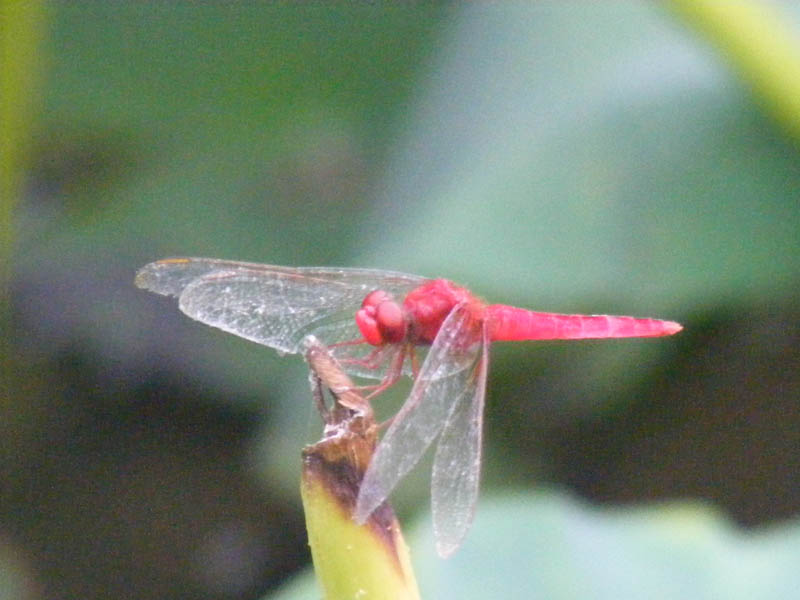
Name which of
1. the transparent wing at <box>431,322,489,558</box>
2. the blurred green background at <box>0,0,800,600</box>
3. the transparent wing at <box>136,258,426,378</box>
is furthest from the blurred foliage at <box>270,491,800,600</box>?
the blurred green background at <box>0,0,800,600</box>

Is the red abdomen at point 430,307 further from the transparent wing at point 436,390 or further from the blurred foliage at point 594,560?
the blurred foliage at point 594,560

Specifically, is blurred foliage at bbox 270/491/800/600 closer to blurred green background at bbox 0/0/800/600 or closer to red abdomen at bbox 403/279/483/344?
red abdomen at bbox 403/279/483/344

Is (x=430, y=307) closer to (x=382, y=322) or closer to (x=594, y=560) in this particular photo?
(x=382, y=322)

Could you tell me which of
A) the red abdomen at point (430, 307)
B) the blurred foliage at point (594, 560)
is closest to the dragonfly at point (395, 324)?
the red abdomen at point (430, 307)

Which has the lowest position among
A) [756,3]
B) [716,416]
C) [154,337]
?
[154,337]

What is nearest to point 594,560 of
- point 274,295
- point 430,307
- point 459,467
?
point 459,467

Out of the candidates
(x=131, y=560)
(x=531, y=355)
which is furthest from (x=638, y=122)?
(x=131, y=560)

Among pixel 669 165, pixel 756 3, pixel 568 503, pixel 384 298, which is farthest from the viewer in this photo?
pixel 669 165

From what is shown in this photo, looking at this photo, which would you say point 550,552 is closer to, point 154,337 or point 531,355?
point 531,355
